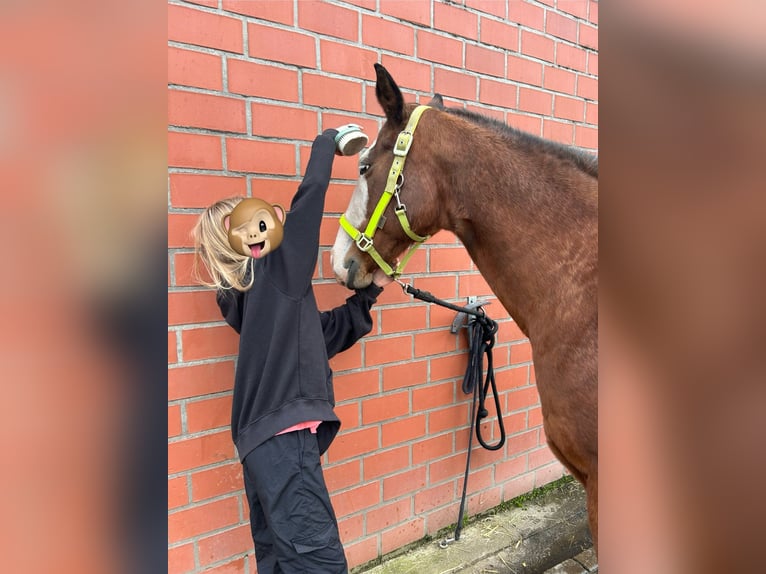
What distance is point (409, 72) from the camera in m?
2.22

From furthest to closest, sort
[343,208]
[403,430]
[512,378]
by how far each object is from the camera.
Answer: [512,378] → [403,430] → [343,208]

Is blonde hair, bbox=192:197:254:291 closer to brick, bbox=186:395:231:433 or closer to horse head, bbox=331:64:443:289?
horse head, bbox=331:64:443:289

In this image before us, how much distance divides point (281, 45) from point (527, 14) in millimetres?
1513

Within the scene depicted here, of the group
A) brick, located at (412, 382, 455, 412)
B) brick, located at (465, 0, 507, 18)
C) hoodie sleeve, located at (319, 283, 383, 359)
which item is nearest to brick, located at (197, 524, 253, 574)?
hoodie sleeve, located at (319, 283, 383, 359)

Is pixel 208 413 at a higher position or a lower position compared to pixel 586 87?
lower

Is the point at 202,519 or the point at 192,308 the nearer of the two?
the point at 192,308

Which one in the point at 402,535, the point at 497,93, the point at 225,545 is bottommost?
the point at 402,535

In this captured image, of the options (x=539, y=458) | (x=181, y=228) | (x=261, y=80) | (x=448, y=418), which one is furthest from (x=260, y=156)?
(x=539, y=458)

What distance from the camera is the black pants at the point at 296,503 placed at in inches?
57.4

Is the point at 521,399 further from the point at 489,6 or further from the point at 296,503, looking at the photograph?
the point at 489,6
